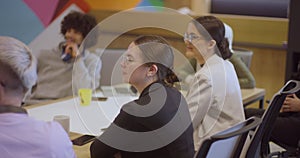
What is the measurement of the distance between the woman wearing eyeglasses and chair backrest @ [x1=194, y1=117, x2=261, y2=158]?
24.4 inches

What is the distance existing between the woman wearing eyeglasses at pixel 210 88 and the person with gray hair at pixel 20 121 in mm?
1101

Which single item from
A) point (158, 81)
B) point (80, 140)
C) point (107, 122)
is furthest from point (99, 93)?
point (158, 81)

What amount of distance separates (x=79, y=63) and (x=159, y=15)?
68.8 inches

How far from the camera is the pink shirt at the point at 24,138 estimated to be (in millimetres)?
1661

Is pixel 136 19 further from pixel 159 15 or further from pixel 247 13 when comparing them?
pixel 247 13

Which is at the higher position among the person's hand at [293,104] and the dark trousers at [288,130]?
the person's hand at [293,104]

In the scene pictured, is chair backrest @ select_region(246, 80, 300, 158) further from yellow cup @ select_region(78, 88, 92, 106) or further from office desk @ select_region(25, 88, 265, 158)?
yellow cup @ select_region(78, 88, 92, 106)

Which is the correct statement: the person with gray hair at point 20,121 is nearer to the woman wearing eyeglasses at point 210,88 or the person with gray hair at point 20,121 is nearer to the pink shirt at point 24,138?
the pink shirt at point 24,138

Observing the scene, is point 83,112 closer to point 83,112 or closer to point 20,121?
point 83,112

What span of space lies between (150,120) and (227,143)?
13.3 inches

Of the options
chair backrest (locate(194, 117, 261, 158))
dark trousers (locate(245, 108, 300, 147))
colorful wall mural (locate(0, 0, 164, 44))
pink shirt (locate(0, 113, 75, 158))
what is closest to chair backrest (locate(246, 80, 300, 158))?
chair backrest (locate(194, 117, 261, 158))

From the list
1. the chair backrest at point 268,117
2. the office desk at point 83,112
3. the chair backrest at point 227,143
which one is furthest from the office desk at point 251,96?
the chair backrest at point 227,143

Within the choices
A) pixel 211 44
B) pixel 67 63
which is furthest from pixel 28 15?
pixel 211 44

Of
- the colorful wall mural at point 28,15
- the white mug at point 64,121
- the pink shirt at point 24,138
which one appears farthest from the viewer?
the colorful wall mural at point 28,15
